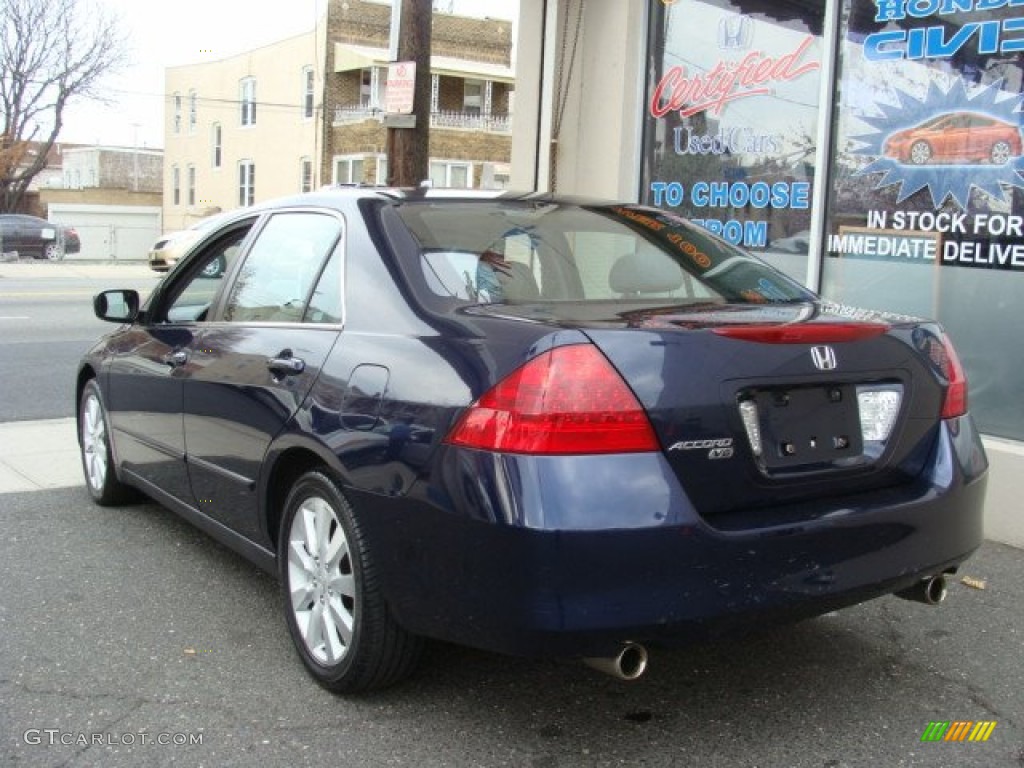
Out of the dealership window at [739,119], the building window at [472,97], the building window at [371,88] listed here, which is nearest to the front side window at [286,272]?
the dealership window at [739,119]

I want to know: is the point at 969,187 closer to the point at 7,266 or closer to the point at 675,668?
the point at 675,668

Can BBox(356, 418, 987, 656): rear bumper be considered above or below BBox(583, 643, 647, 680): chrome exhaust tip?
above

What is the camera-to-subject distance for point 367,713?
132 inches

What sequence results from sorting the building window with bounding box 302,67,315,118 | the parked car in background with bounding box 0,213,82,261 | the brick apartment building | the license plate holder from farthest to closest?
the building window with bounding box 302,67,315,118 < the brick apartment building < the parked car in background with bounding box 0,213,82,261 < the license plate holder

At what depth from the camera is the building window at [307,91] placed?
35.7m

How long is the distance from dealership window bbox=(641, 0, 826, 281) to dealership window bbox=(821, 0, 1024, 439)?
0.29 m

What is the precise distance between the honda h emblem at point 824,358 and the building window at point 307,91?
3443cm

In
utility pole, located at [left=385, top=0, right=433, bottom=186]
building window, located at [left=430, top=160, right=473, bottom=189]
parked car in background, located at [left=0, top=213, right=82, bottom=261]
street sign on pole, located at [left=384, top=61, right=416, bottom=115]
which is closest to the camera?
street sign on pole, located at [left=384, top=61, right=416, bottom=115]

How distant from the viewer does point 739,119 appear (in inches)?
292

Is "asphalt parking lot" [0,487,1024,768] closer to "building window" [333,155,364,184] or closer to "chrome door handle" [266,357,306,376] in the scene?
"chrome door handle" [266,357,306,376]

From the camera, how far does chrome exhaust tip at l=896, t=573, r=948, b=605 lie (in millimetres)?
3428

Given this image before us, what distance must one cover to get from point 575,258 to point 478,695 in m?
1.55

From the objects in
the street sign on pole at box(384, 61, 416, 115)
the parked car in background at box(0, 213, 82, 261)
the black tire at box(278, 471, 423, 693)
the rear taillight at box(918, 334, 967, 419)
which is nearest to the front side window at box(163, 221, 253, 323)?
the black tire at box(278, 471, 423, 693)

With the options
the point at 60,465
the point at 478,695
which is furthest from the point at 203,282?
the point at 60,465
